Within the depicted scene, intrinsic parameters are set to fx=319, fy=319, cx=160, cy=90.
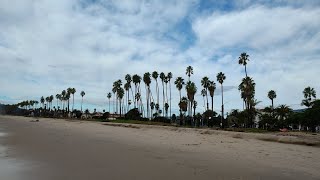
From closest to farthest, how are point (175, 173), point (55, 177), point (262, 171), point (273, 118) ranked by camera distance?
point (55, 177), point (175, 173), point (262, 171), point (273, 118)

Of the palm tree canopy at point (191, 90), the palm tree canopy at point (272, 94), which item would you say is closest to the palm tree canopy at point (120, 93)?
the palm tree canopy at point (191, 90)

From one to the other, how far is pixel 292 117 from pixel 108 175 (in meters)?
87.5

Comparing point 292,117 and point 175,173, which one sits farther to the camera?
point 292,117

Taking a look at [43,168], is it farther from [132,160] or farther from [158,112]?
[158,112]

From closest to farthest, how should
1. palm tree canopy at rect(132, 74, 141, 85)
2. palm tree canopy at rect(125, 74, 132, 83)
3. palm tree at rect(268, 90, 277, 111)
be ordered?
palm tree at rect(268, 90, 277, 111) < palm tree canopy at rect(132, 74, 141, 85) < palm tree canopy at rect(125, 74, 132, 83)

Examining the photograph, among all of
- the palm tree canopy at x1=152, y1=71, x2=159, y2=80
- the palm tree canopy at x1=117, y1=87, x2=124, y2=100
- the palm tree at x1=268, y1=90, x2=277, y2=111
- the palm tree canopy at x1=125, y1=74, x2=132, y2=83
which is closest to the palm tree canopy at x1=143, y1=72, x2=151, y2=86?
the palm tree canopy at x1=152, y1=71, x2=159, y2=80

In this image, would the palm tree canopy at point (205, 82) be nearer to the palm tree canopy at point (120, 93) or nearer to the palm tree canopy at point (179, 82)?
the palm tree canopy at point (179, 82)

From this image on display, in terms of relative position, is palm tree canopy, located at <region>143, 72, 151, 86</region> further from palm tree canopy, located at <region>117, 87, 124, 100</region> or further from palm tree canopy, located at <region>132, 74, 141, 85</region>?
palm tree canopy, located at <region>117, 87, 124, 100</region>

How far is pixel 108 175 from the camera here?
8.81m

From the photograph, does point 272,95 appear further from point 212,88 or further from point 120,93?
point 120,93

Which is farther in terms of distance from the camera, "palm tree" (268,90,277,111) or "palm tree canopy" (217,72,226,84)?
"palm tree" (268,90,277,111)

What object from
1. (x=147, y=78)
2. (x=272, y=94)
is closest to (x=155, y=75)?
(x=147, y=78)

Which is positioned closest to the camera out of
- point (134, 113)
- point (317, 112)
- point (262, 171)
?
point (262, 171)

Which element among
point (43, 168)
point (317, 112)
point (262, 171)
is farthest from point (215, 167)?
point (317, 112)
